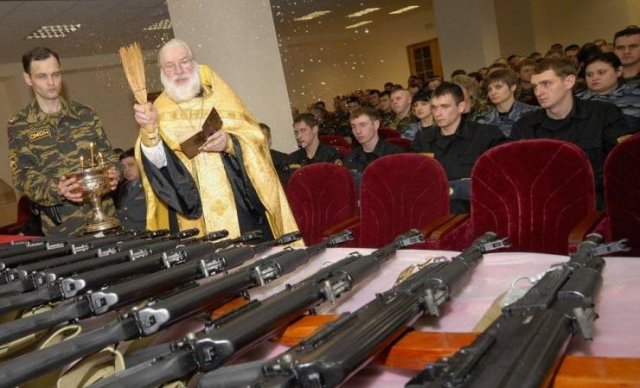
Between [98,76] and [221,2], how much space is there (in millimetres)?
6854

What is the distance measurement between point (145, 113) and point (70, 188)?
452 mm

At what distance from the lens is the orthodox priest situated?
259cm

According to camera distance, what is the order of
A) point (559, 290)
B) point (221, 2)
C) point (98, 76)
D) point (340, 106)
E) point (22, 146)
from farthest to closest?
point (340, 106) → point (98, 76) → point (221, 2) → point (22, 146) → point (559, 290)

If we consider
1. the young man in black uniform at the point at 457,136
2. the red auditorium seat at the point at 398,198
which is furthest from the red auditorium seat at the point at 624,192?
the young man in black uniform at the point at 457,136

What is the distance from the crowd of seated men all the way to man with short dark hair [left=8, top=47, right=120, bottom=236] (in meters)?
1.65

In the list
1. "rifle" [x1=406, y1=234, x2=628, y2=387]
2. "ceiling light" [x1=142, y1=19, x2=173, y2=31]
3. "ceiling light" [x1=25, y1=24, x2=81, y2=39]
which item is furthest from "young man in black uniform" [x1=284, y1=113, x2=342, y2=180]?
"ceiling light" [x1=142, y1=19, x2=173, y2=31]

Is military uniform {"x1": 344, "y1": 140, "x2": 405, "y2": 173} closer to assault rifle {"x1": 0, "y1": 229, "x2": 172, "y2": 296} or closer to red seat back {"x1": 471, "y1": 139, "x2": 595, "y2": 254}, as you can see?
red seat back {"x1": 471, "y1": 139, "x2": 595, "y2": 254}

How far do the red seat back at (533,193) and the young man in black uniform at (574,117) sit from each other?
89 centimetres

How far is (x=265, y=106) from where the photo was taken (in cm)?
489

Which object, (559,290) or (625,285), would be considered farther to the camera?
(625,285)

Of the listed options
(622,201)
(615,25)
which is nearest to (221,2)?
(622,201)

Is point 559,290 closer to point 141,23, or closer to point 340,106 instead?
point 141,23

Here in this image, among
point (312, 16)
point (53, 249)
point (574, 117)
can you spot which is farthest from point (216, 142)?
point (312, 16)

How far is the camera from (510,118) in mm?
4332
